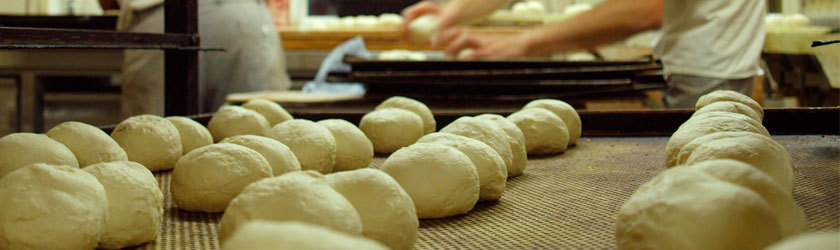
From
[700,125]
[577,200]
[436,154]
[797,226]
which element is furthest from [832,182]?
[436,154]

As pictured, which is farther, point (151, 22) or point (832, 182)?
point (151, 22)

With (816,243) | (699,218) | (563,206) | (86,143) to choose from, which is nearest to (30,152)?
(86,143)

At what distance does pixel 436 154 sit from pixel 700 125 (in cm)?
55

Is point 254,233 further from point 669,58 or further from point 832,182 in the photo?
point 669,58

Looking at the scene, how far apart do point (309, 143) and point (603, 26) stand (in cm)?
185

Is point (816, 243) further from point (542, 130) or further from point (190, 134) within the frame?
point (190, 134)

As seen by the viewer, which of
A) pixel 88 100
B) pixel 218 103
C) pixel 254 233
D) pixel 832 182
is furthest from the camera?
pixel 88 100

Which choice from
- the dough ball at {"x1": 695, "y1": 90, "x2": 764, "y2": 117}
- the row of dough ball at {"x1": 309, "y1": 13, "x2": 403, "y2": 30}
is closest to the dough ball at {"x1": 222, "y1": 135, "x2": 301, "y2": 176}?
the dough ball at {"x1": 695, "y1": 90, "x2": 764, "y2": 117}

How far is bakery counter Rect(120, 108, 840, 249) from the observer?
1087mm

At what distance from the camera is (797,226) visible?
2.83ft

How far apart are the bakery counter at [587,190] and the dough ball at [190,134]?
103 millimetres

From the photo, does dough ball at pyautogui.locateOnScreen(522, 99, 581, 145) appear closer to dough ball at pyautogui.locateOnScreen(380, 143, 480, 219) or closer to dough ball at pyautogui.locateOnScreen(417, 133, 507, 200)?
dough ball at pyautogui.locateOnScreen(417, 133, 507, 200)

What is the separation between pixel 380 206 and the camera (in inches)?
38.5

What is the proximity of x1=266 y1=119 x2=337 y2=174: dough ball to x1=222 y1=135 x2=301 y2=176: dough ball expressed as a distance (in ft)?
0.42
